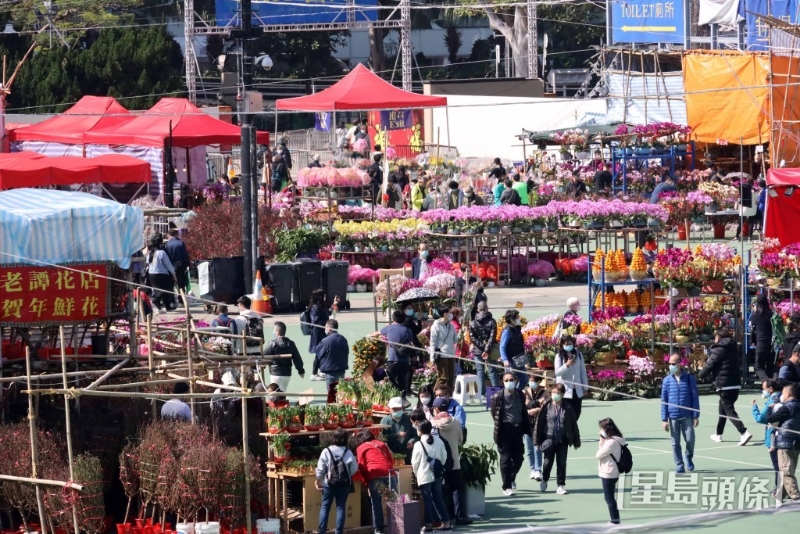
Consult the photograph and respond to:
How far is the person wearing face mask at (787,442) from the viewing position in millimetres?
13664

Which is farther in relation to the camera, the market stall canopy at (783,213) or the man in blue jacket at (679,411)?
Result: the market stall canopy at (783,213)

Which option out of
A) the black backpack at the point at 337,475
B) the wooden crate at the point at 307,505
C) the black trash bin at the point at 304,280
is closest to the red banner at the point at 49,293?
the wooden crate at the point at 307,505

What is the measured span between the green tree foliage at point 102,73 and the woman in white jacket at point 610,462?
41856mm

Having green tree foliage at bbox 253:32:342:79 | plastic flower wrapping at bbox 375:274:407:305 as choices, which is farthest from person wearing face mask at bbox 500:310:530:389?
green tree foliage at bbox 253:32:342:79

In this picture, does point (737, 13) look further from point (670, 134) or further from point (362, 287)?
point (362, 287)

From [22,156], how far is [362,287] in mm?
6865

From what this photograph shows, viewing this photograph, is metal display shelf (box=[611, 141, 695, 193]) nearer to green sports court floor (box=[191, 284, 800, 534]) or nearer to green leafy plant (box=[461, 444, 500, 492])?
green sports court floor (box=[191, 284, 800, 534])

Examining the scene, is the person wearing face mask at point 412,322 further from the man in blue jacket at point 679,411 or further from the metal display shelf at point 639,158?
the metal display shelf at point 639,158

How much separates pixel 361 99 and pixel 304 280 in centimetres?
694

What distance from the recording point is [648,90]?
4475cm

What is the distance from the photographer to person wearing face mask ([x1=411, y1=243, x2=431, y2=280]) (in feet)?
79.7

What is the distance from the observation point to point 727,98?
1563 inches

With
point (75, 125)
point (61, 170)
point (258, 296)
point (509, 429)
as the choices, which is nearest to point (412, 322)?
point (258, 296)

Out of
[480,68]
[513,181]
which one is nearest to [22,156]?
[513,181]
